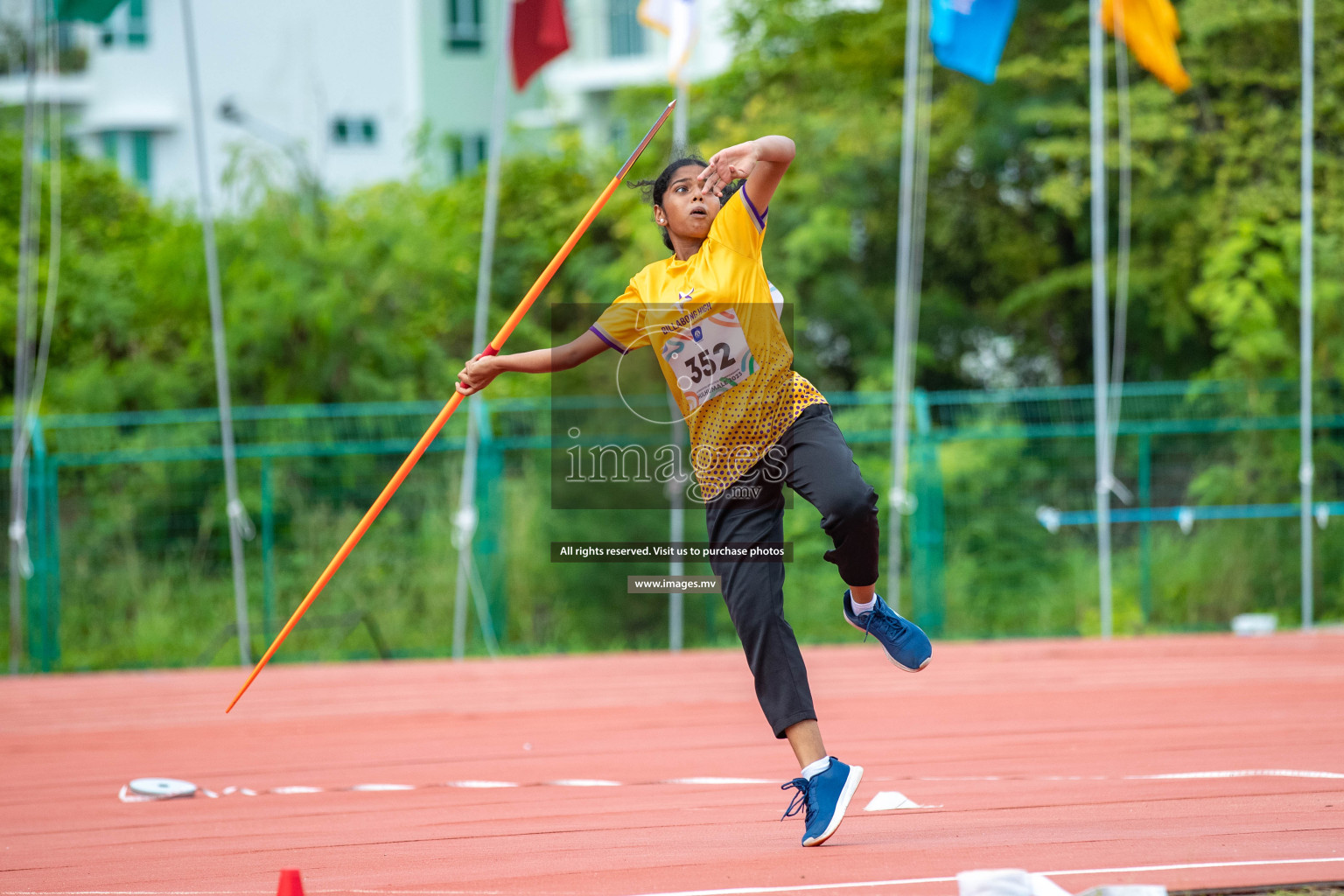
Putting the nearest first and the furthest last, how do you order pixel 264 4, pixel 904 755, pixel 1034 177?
pixel 904 755
pixel 1034 177
pixel 264 4

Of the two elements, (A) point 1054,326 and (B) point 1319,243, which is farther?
(A) point 1054,326

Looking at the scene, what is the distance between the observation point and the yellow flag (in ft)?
27.5

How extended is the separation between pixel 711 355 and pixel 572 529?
671cm

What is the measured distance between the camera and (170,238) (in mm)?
12445

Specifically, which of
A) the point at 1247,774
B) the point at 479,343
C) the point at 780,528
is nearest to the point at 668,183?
the point at 780,528

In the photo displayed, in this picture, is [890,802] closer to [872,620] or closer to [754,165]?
[872,620]

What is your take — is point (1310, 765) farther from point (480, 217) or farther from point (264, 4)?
point (264, 4)

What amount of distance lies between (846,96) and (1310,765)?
11.0 m

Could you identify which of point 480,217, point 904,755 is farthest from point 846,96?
point 904,755

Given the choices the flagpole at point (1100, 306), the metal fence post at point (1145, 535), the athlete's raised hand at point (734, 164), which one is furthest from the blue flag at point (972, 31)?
the athlete's raised hand at point (734, 164)

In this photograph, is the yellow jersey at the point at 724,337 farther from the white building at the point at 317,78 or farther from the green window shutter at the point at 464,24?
the green window shutter at the point at 464,24

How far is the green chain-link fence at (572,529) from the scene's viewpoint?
9.84 meters

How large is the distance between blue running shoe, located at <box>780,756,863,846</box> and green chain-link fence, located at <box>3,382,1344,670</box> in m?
6.42

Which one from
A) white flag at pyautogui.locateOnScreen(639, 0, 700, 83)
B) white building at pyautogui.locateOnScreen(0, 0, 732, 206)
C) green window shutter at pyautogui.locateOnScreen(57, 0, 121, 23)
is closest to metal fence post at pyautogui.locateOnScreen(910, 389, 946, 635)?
white flag at pyautogui.locateOnScreen(639, 0, 700, 83)
